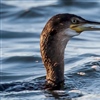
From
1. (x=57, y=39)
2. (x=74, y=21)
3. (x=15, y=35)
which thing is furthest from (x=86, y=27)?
(x=15, y=35)

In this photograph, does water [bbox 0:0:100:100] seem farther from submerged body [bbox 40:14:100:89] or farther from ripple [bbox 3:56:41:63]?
submerged body [bbox 40:14:100:89]

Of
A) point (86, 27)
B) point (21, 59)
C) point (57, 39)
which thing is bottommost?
point (21, 59)

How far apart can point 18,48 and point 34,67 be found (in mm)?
1371

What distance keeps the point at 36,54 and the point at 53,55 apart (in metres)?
2.80

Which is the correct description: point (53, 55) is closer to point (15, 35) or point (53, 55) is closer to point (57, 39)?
point (57, 39)

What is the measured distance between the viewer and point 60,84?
8.70 meters

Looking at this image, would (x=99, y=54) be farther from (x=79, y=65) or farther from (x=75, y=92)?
(x=75, y=92)

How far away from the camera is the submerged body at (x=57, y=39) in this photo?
8469 mm

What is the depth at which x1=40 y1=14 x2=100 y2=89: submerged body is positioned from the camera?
8469 mm

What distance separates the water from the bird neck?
0.18 m

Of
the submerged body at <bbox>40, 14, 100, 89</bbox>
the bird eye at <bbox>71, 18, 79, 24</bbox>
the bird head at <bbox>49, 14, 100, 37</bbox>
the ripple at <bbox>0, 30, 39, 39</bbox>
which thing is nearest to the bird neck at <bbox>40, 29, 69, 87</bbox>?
the submerged body at <bbox>40, 14, 100, 89</bbox>

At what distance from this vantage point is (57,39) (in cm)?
850

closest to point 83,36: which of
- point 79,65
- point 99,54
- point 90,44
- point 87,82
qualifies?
point 90,44

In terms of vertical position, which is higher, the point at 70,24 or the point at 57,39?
the point at 70,24
